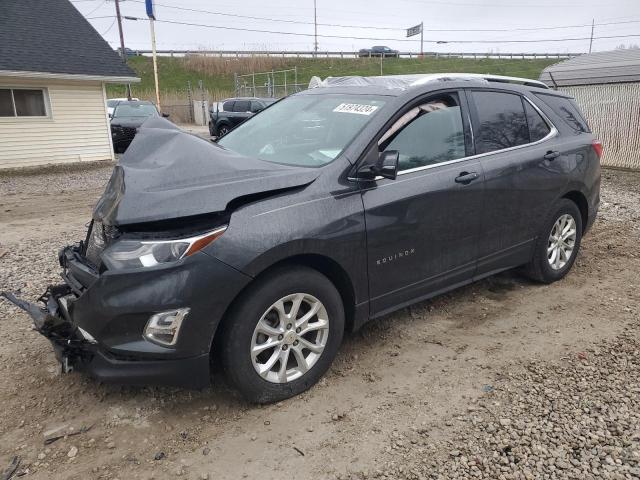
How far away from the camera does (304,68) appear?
49.8 m

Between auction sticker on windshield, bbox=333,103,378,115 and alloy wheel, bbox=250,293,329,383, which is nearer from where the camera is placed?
alloy wheel, bbox=250,293,329,383

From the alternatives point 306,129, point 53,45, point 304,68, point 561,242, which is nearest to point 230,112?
point 53,45

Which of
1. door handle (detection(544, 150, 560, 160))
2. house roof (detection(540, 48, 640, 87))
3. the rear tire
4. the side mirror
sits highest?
house roof (detection(540, 48, 640, 87))

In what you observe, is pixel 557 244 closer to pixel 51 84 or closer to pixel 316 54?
pixel 51 84

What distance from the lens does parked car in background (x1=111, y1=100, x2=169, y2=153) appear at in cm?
1672

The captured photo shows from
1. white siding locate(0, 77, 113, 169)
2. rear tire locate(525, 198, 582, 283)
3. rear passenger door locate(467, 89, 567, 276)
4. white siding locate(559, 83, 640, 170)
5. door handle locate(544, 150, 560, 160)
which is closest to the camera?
rear passenger door locate(467, 89, 567, 276)

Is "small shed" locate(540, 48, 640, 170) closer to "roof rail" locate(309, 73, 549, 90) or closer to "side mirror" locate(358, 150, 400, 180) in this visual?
"roof rail" locate(309, 73, 549, 90)

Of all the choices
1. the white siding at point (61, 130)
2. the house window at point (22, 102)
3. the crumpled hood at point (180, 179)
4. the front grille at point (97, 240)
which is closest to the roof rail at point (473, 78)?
the crumpled hood at point (180, 179)

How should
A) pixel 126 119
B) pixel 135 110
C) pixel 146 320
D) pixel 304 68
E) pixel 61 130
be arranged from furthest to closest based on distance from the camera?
1. pixel 304 68
2. pixel 135 110
3. pixel 126 119
4. pixel 61 130
5. pixel 146 320

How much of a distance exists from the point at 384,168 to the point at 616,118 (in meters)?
10.8

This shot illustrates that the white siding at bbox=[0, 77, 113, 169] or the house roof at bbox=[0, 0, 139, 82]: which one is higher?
the house roof at bbox=[0, 0, 139, 82]

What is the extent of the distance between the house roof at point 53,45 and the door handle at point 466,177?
13171 mm

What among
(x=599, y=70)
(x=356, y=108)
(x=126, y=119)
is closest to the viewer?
(x=356, y=108)

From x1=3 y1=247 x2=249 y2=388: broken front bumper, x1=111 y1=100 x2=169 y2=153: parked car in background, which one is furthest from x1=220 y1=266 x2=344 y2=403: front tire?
x1=111 y1=100 x2=169 y2=153: parked car in background
